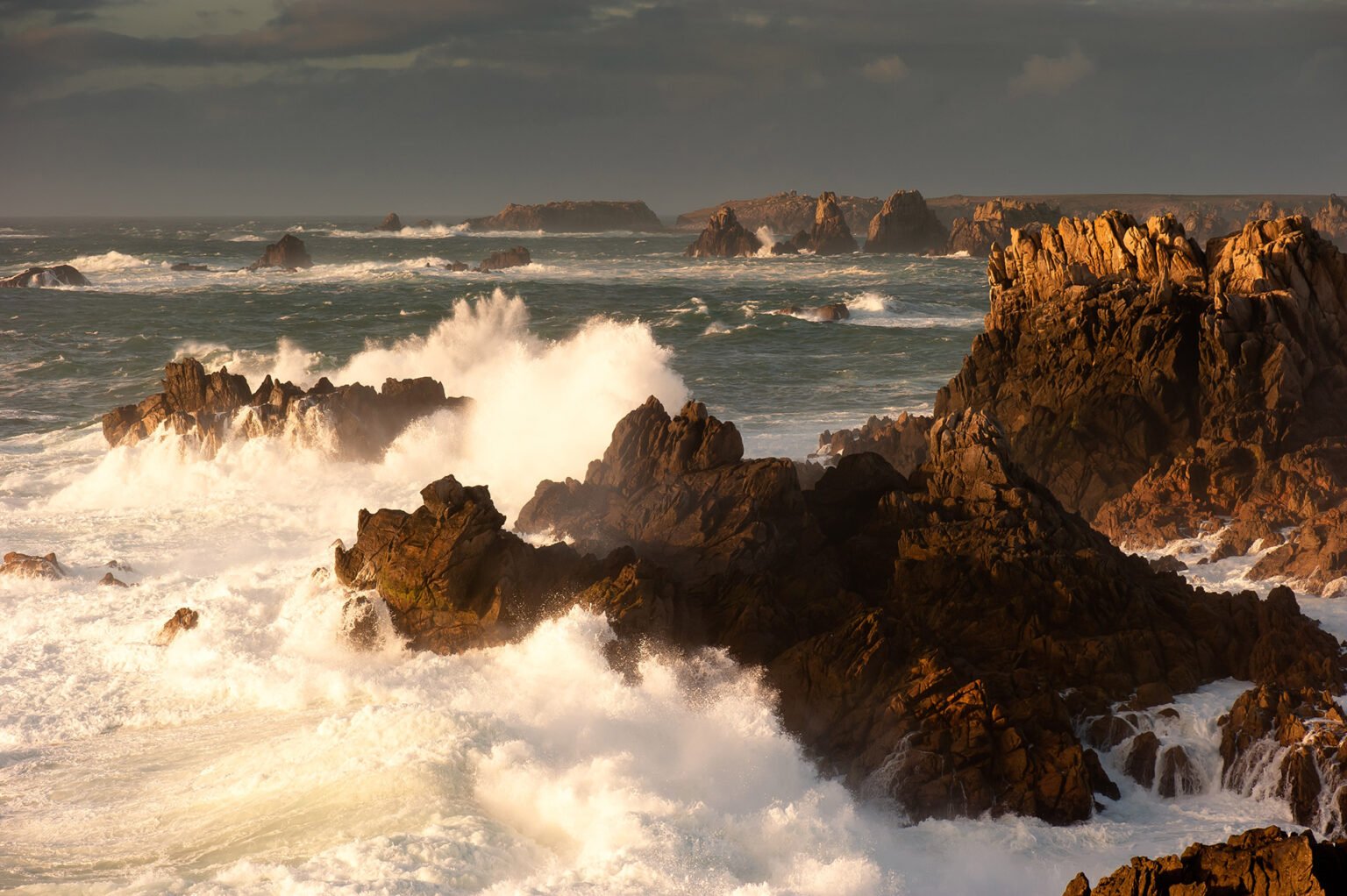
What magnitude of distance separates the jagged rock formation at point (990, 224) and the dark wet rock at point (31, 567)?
323 ft

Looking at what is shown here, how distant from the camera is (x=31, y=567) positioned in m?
21.2

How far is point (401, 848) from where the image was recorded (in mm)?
12922

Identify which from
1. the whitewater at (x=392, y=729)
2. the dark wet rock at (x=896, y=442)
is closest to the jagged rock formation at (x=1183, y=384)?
the dark wet rock at (x=896, y=442)

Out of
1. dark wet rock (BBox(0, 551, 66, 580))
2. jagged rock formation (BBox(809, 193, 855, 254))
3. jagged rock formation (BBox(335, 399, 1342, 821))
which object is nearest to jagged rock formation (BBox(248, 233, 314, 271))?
jagged rock formation (BBox(809, 193, 855, 254))

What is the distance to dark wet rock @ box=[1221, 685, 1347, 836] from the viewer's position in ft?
44.2

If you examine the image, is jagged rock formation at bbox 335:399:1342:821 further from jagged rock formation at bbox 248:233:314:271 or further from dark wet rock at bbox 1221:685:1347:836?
jagged rock formation at bbox 248:233:314:271

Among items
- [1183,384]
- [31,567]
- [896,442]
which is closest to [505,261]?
[896,442]

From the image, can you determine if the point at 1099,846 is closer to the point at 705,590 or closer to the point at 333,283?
the point at 705,590

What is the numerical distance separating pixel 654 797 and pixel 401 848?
263cm

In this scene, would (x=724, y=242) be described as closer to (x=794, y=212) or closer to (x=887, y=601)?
(x=794, y=212)

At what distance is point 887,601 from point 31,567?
13.8 m

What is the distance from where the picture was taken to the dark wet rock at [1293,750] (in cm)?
1346

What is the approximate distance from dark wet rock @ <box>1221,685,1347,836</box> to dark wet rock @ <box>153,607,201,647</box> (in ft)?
44.9

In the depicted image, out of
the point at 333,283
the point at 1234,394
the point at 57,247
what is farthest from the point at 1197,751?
the point at 57,247
